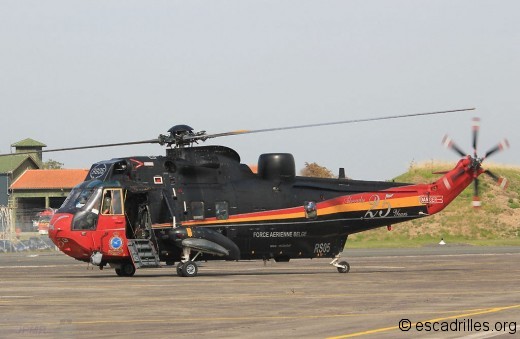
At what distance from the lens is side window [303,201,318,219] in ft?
125

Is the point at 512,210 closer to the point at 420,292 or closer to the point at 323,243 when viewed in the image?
the point at 323,243

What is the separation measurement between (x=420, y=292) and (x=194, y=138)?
40.7 ft

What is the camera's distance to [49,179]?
5123 inches

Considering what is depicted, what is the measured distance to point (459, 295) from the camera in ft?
82.0

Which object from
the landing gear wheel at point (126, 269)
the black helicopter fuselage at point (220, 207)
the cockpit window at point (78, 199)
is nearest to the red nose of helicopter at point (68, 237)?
the black helicopter fuselage at point (220, 207)

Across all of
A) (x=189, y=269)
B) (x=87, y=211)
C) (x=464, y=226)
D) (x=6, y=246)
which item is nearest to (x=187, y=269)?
(x=189, y=269)

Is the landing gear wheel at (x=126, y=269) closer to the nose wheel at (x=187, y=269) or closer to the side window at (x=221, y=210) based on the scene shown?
the nose wheel at (x=187, y=269)

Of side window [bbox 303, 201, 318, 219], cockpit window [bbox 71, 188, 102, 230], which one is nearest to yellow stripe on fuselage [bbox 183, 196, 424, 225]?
side window [bbox 303, 201, 318, 219]

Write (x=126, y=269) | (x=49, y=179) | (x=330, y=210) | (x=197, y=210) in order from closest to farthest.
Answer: (x=197, y=210) < (x=126, y=269) < (x=330, y=210) < (x=49, y=179)

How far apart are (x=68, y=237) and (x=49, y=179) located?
98.0m

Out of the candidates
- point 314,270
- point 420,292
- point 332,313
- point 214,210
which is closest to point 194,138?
point 214,210

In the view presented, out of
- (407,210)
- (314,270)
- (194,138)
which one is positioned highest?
(194,138)

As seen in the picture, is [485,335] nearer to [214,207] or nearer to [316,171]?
[214,207]

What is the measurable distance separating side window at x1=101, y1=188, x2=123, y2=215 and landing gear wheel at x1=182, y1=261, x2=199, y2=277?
318cm
